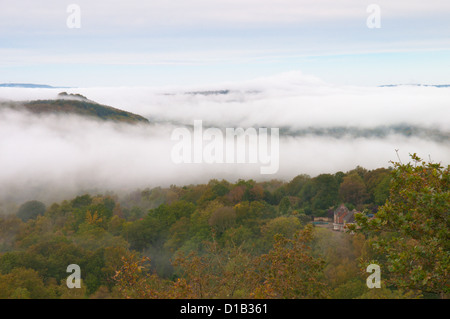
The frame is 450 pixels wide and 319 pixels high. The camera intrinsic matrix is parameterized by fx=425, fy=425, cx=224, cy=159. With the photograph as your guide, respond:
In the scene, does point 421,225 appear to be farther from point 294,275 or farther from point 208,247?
point 208,247

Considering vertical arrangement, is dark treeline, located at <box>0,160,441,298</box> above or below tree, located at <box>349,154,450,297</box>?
below

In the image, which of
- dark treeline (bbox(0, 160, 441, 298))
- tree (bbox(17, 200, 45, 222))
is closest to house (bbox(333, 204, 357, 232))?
dark treeline (bbox(0, 160, 441, 298))

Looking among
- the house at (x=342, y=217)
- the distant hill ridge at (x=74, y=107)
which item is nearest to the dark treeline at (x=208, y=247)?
the house at (x=342, y=217)

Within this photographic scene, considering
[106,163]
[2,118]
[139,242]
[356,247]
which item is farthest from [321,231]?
[2,118]

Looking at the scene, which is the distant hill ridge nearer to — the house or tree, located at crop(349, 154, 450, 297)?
the house

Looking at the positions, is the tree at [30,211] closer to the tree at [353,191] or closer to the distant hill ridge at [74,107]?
the tree at [353,191]

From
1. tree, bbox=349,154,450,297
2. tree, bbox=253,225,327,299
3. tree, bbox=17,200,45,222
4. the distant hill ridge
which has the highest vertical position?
the distant hill ridge

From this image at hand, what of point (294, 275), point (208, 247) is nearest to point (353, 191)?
point (208, 247)
